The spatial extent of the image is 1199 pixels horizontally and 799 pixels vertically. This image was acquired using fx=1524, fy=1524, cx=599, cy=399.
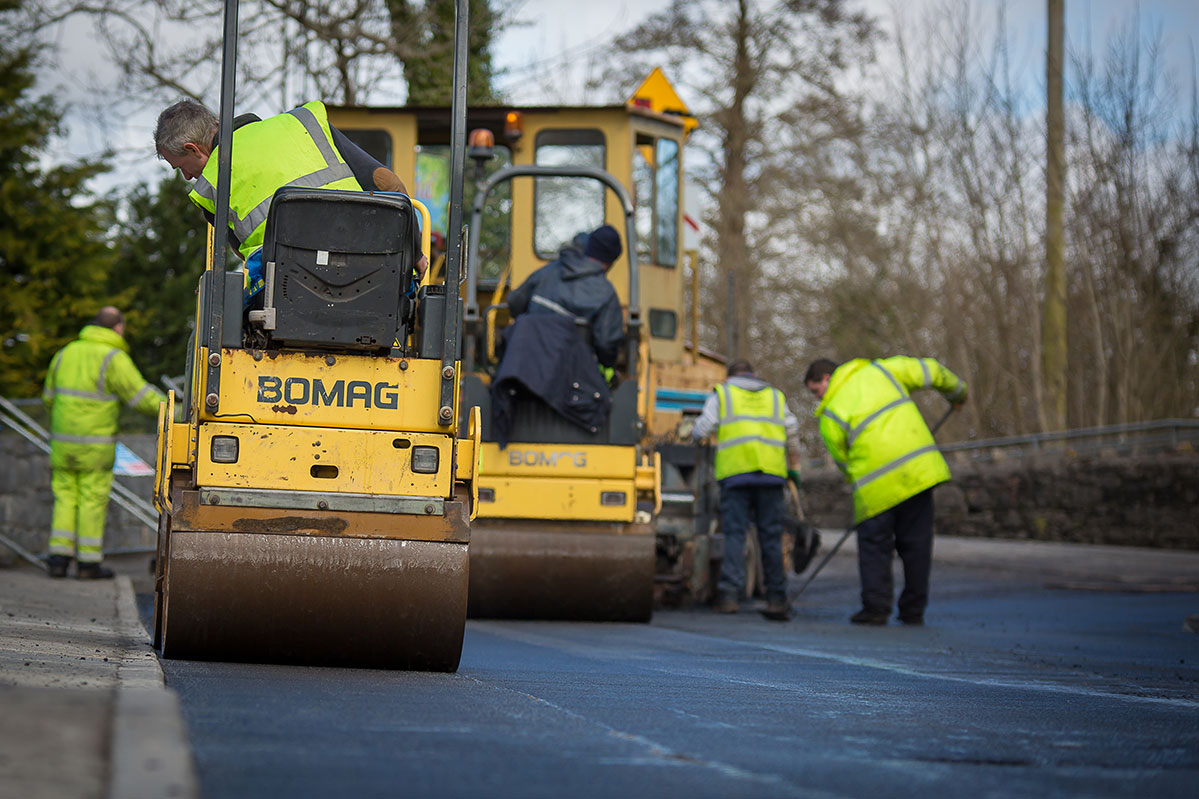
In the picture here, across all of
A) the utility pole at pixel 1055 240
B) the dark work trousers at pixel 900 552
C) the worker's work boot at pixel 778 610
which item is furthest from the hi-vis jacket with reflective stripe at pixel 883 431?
the utility pole at pixel 1055 240

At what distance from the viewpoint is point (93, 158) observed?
17.5 m

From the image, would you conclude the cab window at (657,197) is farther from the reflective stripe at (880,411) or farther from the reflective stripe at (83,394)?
the reflective stripe at (83,394)

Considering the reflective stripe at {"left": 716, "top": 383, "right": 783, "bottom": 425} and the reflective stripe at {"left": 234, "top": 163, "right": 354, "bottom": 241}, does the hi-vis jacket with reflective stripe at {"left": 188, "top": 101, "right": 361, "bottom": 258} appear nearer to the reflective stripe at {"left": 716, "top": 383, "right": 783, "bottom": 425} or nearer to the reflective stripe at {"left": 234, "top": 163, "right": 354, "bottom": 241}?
the reflective stripe at {"left": 234, "top": 163, "right": 354, "bottom": 241}

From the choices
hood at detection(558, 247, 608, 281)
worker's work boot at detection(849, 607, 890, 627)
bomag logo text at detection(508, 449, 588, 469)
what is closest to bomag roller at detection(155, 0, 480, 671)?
bomag logo text at detection(508, 449, 588, 469)

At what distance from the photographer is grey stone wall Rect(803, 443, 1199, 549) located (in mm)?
17297

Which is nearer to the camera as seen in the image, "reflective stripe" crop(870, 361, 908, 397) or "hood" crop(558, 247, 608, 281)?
"hood" crop(558, 247, 608, 281)

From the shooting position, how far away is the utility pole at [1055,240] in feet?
64.2

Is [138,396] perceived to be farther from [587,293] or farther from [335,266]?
[335,266]

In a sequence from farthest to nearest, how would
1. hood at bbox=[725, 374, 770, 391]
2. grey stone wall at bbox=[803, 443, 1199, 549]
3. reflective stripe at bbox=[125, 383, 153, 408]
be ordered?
grey stone wall at bbox=[803, 443, 1199, 549], reflective stripe at bbox=[125, 383, 153, 408], hood at bbox=[725, 374, 770, 391]

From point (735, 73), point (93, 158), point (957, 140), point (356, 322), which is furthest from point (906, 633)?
point (735, 73)

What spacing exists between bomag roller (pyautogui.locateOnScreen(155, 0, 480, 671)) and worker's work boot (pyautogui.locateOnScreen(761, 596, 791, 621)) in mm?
4761

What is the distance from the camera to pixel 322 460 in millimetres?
5223

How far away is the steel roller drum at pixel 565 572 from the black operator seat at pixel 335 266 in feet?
11.8

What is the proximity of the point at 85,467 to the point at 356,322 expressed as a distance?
6.13 metres
